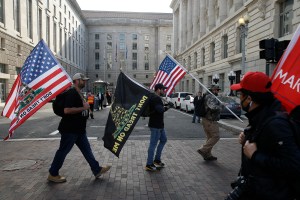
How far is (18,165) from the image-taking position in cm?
621

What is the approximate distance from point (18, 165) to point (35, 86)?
7.07 feet

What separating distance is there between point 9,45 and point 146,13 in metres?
71.1

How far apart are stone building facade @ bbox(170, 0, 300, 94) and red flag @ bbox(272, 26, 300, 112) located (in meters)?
14.3

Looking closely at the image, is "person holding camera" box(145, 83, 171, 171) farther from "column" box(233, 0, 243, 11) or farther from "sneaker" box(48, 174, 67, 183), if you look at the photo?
"column" box(233, 0, 243, 11)

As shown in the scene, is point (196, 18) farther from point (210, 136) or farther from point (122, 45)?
point (122, 45)

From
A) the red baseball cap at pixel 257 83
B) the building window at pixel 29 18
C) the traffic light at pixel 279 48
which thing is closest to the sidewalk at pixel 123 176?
the traffic light at pixel 279 48

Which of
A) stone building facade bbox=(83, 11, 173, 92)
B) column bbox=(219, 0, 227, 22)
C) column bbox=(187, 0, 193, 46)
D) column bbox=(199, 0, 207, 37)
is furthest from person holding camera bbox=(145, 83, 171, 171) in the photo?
stone building facade bbox=(83, 11, 173, 92)

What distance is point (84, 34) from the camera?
74688 mm

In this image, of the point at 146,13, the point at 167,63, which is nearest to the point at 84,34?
the point at 146,13

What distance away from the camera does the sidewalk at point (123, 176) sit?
4500 millimetres

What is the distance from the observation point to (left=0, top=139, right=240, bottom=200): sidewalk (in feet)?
14.8

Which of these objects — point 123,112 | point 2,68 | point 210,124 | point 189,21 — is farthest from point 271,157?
point 189,21

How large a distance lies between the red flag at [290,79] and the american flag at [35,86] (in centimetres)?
376

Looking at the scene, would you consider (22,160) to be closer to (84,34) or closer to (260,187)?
(260,187)
